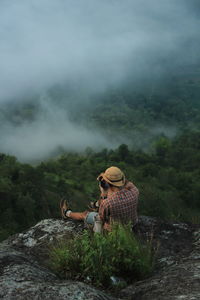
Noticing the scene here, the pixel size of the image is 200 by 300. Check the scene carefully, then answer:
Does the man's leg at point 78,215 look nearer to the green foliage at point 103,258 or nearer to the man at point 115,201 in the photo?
the man at point 115,201

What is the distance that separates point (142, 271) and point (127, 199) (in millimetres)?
1405

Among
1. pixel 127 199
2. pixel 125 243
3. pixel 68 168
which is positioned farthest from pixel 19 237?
pixel 68 168

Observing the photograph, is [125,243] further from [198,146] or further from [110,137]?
[110,137]

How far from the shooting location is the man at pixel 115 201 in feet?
16.9

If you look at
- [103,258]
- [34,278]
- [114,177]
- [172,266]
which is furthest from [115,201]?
[34,278]

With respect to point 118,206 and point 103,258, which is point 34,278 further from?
point 118,206

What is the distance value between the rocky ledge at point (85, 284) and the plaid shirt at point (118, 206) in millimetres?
503

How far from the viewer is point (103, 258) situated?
3.78m

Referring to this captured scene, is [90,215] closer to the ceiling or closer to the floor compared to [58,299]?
closer to the ceiling

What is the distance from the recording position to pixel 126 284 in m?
3.81

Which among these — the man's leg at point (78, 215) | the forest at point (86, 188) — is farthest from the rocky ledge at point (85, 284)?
the forest at point (86, 188)

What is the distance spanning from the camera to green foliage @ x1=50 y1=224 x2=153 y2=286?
3.72m

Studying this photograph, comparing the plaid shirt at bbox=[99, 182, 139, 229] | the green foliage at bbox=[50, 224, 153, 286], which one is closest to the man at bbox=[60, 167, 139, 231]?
the plaid shirt at bbox=[99, 182, 139, 229]

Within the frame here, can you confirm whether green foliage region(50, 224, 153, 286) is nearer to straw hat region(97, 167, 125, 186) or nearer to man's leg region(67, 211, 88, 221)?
straw hat region(97, 167, 125, 186)
